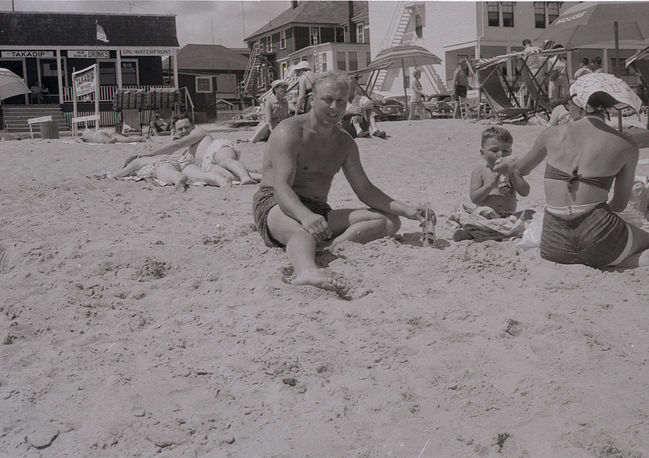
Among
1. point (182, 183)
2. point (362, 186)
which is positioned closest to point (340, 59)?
point (182, 183)

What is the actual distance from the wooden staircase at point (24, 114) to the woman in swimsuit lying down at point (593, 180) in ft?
78.3

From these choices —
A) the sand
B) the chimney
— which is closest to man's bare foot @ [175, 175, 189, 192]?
the sand

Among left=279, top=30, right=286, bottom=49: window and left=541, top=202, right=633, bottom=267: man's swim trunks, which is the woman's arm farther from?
left=279, top=30, right=286, bottom=49: window

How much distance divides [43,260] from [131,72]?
2815 centimetres

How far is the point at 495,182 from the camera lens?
4.71 metres

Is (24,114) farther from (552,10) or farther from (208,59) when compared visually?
(552,10)

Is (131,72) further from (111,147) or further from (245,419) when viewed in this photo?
(245,419)

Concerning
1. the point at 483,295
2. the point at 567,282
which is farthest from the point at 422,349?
the point at 567,282

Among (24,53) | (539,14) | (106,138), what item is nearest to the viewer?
(106,138)

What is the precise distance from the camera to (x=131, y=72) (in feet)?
101

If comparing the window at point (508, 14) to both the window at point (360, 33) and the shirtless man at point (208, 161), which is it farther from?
the shirtless man at point (208, 161)

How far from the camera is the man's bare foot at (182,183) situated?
24.0 feet

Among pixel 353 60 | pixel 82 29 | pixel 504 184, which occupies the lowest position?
pixel 504 184

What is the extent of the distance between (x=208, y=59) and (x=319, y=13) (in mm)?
7696
